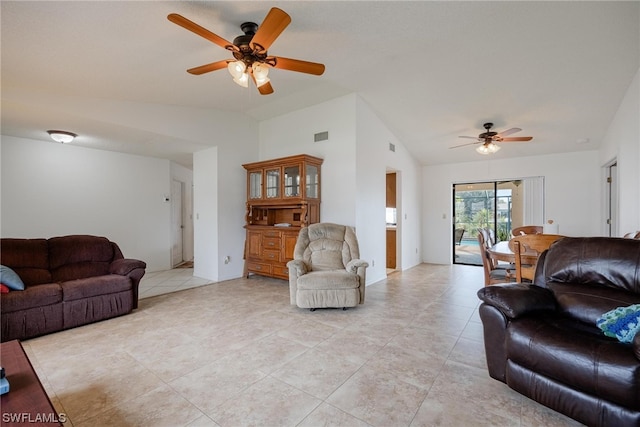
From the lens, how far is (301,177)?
450 centimetres

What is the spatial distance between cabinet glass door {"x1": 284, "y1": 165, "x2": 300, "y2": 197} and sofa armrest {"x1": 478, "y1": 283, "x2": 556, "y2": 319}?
317 centimetres

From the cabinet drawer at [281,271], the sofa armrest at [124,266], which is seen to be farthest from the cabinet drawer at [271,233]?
the sofa armrest at [124,266]

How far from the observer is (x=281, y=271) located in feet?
15.6

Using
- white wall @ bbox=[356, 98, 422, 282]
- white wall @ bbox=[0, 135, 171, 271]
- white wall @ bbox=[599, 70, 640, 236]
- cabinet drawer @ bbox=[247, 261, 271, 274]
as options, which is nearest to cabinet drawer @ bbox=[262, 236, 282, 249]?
cabinet drawer @ bbox=[247, 261, 271, 274]

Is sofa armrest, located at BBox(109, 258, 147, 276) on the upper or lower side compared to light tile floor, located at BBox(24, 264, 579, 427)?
upper

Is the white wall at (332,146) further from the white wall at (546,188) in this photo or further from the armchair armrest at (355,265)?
the white wall at (546,188)

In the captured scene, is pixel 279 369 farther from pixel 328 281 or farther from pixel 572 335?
pixel 572 335

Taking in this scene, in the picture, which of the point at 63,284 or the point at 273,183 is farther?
the point at 273,183

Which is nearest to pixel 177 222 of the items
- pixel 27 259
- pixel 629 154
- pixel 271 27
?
pixel 27 259

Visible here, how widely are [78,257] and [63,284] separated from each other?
2.08ft

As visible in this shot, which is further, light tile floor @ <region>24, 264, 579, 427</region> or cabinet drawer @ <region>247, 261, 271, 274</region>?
cabinet drawer @ <region>247, 261, 271, 274</region>

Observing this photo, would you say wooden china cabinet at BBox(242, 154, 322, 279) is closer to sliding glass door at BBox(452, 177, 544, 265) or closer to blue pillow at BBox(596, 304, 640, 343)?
blue pillow at BBox(596, 304, 640, 343)

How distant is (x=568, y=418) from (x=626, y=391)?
453 millimetres

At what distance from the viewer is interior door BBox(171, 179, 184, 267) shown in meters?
6.50
